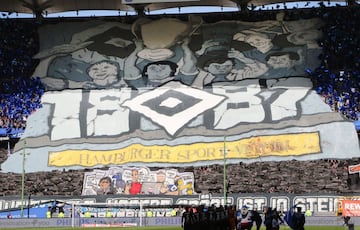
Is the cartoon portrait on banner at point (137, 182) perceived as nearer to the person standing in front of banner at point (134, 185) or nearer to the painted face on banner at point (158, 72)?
the person standing in front of banner at point (134, 185)

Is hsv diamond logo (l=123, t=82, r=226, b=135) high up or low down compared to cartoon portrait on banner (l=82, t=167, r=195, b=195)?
up

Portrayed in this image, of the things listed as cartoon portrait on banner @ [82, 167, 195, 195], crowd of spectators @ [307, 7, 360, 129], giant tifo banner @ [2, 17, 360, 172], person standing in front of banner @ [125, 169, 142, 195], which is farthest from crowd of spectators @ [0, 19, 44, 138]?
crowd of spectators @ [307, 7, 360, 129]

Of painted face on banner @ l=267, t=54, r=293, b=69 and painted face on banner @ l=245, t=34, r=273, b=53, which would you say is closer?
painted face on banner @ l=267, t=54, r=293, b=69

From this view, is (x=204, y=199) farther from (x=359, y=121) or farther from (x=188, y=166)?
(x=359, y=121)

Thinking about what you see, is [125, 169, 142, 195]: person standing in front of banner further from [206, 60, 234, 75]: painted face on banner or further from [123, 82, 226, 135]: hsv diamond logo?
[206, 60, 234, 75]: painted face on banner

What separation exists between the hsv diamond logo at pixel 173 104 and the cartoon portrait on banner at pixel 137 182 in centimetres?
549

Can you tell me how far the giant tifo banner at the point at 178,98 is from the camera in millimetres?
61844

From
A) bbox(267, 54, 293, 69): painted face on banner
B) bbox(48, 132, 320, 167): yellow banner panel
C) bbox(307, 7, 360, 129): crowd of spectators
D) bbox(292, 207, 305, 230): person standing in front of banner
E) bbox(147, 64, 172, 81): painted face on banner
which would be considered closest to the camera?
bbox(292, 207, 305, 230): person standing in front of banner

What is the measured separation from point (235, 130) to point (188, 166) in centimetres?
561

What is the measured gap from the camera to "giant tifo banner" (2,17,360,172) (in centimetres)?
6184

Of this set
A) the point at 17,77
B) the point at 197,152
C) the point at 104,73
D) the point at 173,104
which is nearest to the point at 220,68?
the point at 173,104

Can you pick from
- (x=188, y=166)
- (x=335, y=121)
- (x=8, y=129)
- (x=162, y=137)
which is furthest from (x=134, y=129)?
(x=335, y=121)

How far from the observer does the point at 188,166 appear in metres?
60.9

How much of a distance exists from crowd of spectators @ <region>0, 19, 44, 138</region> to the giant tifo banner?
957 millimetres
